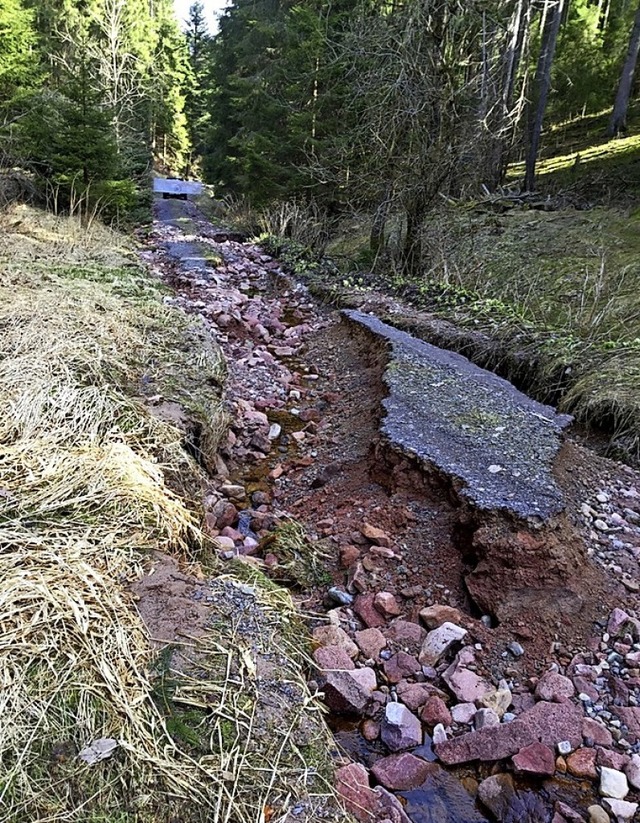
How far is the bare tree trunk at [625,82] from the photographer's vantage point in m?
12.9

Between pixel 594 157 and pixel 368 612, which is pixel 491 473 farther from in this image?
pixel 594 157

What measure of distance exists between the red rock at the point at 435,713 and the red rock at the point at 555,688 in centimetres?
34

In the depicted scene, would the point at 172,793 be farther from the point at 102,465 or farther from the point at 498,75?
the point at 498,75

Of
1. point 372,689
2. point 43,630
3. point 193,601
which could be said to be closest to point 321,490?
point 372,689

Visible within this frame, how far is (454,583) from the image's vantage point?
2318mm

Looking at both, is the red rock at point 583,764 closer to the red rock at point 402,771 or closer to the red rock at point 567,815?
the red rock at point 567,815

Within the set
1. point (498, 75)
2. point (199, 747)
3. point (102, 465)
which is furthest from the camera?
point (498, 75)

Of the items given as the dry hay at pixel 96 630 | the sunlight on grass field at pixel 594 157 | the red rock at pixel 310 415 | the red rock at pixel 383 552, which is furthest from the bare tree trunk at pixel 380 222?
the sunlight on grass field at pixel 594 157

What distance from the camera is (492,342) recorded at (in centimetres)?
440

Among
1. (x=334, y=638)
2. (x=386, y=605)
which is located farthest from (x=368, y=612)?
(x=334, y=638)

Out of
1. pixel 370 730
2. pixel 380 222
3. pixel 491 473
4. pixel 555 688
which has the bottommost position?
pixel 370 730

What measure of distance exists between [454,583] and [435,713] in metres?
0.59

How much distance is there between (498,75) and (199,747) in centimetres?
732

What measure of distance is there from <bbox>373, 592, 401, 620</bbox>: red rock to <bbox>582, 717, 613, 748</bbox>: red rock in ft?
2.45
